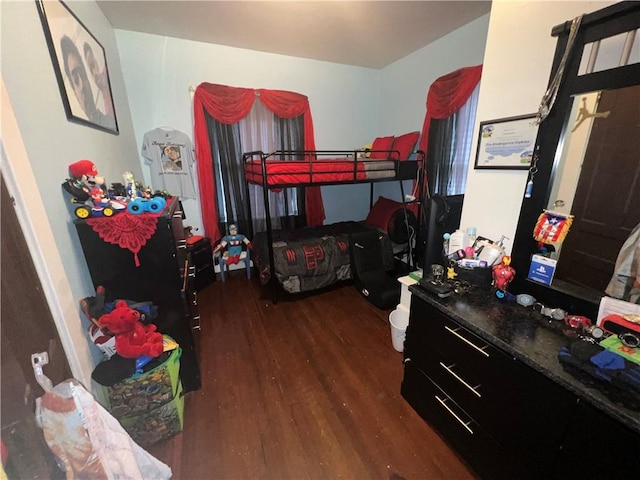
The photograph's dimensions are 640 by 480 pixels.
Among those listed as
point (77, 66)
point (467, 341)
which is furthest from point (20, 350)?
point (467, 341)

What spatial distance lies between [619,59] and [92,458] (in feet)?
7.79

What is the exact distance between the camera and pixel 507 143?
1.31m

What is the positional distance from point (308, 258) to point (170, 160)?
193cm

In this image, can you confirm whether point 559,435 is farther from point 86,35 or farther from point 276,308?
point 86,35

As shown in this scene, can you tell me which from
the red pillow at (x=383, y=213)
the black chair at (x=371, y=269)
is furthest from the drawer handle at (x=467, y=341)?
the red pillow at (x=383, y=213)

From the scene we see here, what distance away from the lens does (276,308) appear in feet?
8.70

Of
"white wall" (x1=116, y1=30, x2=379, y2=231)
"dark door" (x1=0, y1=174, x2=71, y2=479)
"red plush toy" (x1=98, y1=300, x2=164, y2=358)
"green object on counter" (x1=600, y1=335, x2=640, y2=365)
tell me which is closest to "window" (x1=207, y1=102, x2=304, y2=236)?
"white wall" (x1=116, y1=30, x2=379, y2=231)

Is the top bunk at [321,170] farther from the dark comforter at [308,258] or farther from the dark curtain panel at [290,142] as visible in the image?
the dark comforter at [308,258]

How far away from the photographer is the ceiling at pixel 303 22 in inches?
82.9

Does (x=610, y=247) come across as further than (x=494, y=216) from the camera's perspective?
No

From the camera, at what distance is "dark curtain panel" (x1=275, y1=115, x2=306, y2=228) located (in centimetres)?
328

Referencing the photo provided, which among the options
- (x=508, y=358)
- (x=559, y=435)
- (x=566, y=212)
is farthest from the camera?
(x=566, y=212)

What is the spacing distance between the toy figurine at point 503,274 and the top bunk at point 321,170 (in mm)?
1613

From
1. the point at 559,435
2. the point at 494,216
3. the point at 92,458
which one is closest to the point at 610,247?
the point at 494,216
